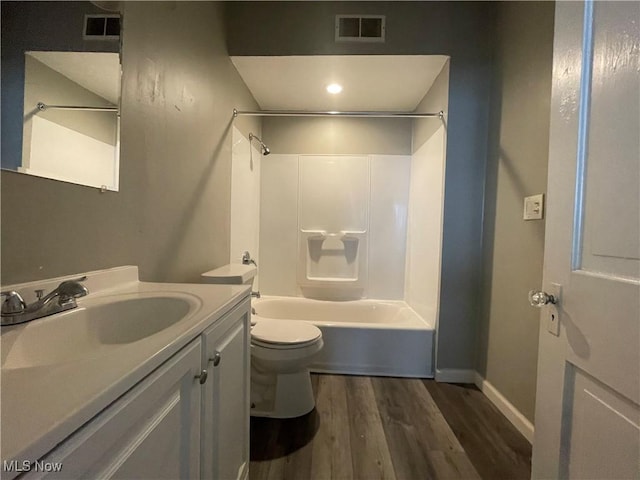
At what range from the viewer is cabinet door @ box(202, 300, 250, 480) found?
0.78 metres

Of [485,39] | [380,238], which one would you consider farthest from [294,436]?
[485,39]

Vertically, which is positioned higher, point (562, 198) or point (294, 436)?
point (562, 198)

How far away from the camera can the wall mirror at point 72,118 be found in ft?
2.62

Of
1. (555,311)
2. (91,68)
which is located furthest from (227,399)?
(91,68)

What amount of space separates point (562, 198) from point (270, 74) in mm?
2289

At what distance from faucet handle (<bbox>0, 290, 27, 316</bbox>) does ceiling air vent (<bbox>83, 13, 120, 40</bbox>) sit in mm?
861

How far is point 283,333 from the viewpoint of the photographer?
173cm

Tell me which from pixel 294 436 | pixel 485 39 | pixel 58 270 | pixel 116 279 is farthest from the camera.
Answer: pixel 485 39

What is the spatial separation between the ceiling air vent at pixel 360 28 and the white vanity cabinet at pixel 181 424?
201 cm

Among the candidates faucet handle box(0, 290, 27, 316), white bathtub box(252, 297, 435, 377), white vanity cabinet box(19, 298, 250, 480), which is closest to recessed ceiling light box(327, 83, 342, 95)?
white bathtub box(252, 297, 435, 377)

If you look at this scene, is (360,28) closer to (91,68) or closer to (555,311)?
(91,68)

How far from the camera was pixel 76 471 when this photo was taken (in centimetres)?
37

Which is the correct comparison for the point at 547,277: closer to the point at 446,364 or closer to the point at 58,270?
the point at 58,270

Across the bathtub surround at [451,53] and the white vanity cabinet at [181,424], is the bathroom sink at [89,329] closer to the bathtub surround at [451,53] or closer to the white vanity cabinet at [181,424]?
the white vanity cabinet at [181,424]
